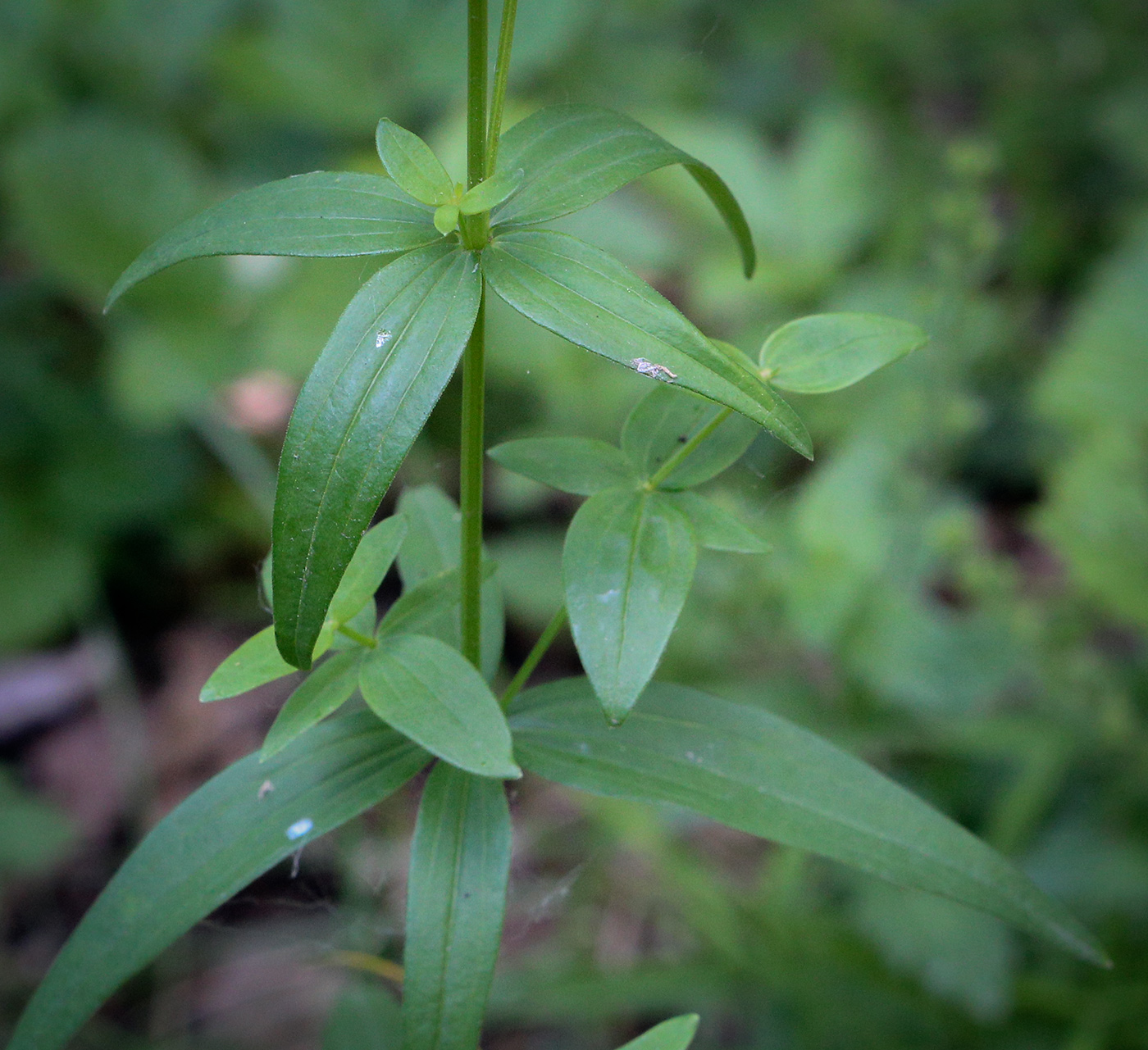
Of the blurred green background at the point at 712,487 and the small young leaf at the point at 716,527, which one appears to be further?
the blurred green background at the point at 712,487

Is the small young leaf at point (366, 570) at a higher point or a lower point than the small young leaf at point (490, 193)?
lower

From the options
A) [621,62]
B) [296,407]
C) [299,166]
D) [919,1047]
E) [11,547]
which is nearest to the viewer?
[296,407]

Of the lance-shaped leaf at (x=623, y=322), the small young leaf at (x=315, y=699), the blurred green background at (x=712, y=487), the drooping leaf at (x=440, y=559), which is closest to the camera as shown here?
the lance-shaped leaf at (x=623, y=322)

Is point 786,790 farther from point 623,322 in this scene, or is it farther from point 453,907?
point 623,322

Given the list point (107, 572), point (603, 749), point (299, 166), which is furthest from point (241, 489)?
point (603, 749)

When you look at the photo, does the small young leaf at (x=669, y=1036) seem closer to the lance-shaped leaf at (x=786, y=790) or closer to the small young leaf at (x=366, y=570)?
the lance-shaped leaf at (x=786, y=790)

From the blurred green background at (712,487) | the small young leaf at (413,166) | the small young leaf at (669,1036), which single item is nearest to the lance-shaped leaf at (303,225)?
the small young leaf at (413,166)

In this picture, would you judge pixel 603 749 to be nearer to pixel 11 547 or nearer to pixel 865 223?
pixel 11 547
